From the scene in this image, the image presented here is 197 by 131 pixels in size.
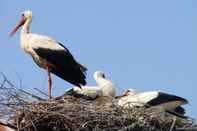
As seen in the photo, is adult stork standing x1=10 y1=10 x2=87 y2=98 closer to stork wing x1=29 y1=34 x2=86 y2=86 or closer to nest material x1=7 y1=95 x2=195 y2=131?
stork wing x1=29 y1=34 x2=86 y2=86

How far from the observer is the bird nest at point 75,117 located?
37.8 ft

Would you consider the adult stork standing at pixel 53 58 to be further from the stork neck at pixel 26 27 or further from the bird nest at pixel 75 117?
the bird nest at pixel 75 117

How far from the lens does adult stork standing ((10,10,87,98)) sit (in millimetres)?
13570

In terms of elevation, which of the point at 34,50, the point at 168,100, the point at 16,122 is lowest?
the point at 16,122

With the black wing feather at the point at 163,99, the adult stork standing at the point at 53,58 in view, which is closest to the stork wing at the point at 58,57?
the adult stork standing at the point at 53,58

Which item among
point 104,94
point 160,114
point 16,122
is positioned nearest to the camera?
point 16,122

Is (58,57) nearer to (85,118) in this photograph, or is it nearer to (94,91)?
(94,91)

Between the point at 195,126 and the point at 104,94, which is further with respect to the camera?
the point at 104,94

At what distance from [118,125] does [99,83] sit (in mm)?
3521

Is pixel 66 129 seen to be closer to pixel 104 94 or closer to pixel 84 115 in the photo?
pixel 84 115

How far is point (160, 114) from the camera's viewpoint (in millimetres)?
12203

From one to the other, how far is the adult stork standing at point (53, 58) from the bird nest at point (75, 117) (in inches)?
56.4

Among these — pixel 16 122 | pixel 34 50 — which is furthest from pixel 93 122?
pixel 34 50

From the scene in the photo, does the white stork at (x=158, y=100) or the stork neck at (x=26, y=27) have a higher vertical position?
the stork neck at (x=26, y=27)
